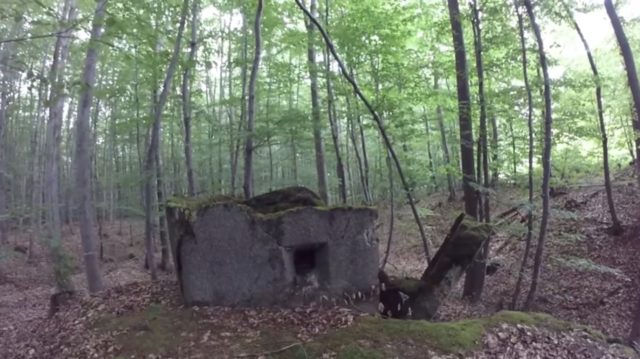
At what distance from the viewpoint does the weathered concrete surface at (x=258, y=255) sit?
6105 millimetres

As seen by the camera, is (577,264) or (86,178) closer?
(577,264)

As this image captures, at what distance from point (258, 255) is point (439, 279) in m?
2.84

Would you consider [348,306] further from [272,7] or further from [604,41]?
[604,41]

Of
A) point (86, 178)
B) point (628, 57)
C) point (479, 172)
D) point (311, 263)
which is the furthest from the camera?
point (479, 172)

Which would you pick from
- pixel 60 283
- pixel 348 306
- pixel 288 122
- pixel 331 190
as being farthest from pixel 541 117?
pixel 331 190

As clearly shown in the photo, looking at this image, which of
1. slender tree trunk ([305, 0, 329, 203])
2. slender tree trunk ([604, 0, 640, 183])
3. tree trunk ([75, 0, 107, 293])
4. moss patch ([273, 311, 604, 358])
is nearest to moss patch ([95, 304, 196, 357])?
moss patch ([273, 311, 604, 358])

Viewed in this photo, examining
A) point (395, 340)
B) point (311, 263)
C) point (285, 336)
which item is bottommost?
point (395, 340)

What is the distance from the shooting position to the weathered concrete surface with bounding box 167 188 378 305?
6.11 m

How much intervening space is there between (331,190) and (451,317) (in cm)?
1517

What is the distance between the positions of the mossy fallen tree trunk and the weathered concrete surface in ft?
3.45

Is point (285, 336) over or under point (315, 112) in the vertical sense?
under

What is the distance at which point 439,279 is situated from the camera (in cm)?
688

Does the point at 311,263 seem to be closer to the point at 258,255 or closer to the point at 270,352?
the point at 258,255

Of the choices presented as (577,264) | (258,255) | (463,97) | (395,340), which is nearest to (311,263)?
(258,255)
